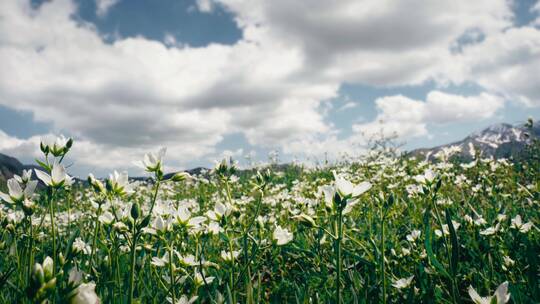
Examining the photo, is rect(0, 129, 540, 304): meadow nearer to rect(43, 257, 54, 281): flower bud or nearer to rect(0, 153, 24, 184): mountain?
rect(43, 257, 54, 281): flower bud

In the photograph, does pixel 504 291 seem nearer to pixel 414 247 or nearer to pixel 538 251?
pixel 414 247

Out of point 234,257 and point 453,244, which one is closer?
point 453,244

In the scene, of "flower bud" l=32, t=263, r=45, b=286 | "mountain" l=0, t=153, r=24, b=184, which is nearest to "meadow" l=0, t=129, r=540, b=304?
"flower bud" l=32, t=263, r=45, b=286

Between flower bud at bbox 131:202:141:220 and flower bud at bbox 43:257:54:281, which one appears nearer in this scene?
flower bud at bbox 43:257:54:281

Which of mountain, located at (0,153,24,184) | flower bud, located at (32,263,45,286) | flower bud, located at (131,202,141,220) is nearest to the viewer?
flower bud, located at (32,263,45,286)

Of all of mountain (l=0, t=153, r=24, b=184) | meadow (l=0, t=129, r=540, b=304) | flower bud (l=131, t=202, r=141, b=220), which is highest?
mountain (l=0, t=153, r=24, b=184)

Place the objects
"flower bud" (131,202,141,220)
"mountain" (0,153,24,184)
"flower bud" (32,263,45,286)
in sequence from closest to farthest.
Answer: "flower bud" (32,263,45,286), "flower bud" (131,202,141,220), "mountain" (0,153,24,184)

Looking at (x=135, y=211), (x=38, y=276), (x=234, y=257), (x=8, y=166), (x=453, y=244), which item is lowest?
(x=234, y=257)

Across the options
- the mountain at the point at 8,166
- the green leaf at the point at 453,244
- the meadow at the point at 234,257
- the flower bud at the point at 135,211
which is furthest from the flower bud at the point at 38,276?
the mountain at the point at 8,166

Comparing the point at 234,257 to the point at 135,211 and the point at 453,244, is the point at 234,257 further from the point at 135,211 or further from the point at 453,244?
the point at 453,244

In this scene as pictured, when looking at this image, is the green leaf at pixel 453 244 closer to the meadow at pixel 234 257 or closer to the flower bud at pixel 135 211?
the meadow at pixel 234 257

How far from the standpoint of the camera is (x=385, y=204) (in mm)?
2340

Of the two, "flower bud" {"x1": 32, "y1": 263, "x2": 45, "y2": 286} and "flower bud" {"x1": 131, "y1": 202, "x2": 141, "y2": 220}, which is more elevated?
"flower bud" {"x1": 131, "y1": 202, "x2": 141, "y2": 220}

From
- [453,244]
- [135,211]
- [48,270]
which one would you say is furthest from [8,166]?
[453,244]
